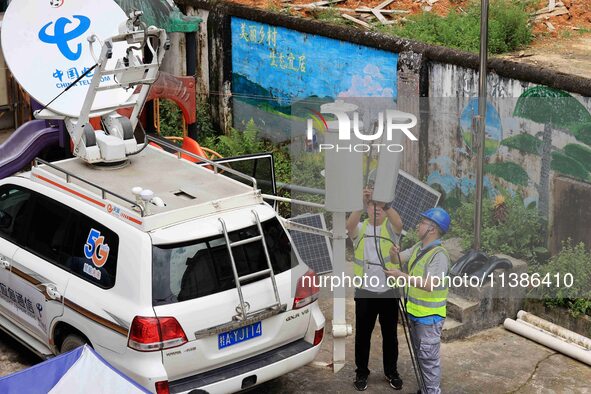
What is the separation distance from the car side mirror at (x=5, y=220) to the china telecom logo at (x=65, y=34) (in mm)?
1712

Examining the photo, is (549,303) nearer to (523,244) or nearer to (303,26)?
(523,244)

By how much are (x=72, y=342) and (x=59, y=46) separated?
3129 millimetres

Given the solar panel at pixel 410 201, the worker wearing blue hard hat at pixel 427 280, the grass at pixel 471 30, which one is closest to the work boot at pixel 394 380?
the worker wearing blue hard hat at pixel 427 280

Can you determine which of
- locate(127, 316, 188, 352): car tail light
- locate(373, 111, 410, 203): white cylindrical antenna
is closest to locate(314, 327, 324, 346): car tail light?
locate(373, 111, 410, 203): white cylindrical antenna

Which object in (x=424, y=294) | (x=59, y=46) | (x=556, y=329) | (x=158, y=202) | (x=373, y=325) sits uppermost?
(x=59, y=46)

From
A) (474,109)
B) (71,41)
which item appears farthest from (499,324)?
(71,41)

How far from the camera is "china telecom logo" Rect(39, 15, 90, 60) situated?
1026 centimetres

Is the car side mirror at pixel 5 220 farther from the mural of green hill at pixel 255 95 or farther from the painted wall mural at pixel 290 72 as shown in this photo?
the mural of green hill at pixel 255 95

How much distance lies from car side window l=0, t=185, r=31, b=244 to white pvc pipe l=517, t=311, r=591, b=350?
195 inches

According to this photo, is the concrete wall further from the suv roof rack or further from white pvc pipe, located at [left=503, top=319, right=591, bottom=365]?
the suv roof rack

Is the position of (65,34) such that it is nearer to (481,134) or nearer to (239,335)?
(239,335)

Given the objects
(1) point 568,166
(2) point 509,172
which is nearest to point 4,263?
(2) point 509,172

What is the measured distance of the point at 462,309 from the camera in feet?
33.8

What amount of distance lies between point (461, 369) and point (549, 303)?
1.38m
